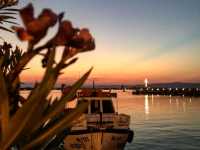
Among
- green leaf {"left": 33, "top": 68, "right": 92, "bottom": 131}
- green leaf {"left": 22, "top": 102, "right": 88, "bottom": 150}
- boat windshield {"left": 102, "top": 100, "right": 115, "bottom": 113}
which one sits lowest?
boat windshield {"left": 102, "top": 100, "right": 115, "bottom": 113}

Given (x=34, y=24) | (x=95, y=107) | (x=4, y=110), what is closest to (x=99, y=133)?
(x=95, y=107)

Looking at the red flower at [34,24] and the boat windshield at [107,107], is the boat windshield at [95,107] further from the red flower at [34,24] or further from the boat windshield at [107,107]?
the red flower at [34,24]

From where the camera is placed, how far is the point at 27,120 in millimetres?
1588

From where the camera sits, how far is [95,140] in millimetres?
19547

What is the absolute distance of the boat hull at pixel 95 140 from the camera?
19453mm

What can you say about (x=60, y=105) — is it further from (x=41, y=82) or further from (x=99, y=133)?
(x=99, y=133)

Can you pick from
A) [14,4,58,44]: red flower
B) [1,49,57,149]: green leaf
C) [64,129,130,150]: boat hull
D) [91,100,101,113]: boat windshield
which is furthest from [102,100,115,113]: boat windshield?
[14,4,58,44]: red flower

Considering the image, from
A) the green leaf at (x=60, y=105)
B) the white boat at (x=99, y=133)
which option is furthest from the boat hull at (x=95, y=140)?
the green leaf at (x=60, y=105)

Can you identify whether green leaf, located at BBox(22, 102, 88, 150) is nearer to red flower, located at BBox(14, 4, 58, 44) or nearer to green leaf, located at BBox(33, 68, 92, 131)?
green leaf, located at BBox(33, 68, 92, 131)

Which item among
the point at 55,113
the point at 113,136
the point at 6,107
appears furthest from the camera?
the point at 113,136

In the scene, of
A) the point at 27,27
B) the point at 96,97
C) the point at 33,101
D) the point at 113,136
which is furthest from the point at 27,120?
the point at 96,97

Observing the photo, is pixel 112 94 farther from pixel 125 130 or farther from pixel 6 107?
pixel 6 107

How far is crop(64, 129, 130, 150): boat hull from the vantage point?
1945 centimetres

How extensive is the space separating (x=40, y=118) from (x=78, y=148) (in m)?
18.5
